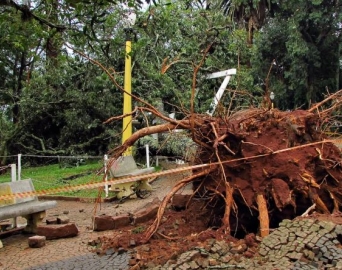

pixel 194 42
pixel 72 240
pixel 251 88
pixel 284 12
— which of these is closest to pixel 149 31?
pixel 194 42

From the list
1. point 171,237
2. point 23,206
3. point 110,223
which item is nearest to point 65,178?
point 23,206

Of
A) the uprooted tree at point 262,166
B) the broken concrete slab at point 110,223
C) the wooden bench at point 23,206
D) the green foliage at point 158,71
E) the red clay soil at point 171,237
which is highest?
the green foliage at point 158,71

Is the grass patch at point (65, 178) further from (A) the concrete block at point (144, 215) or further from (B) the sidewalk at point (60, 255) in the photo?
(B) the sidewalk at point (60, 255)

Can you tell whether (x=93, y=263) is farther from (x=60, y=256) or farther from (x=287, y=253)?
(x=287, y=253)

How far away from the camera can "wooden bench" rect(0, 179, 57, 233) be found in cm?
582

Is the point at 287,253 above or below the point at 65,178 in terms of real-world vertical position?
above

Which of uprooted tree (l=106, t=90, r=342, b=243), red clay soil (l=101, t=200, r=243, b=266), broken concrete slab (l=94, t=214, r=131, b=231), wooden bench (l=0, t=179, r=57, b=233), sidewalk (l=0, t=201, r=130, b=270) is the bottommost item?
sidewalk (l=0, t=201, r=130, b=270)

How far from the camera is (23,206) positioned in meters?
6.06

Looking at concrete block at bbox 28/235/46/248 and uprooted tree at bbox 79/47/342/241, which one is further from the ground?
uprooted tree at bbox 79/47/342/241

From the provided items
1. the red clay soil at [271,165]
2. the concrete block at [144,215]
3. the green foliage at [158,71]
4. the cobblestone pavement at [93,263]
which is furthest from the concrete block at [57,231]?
→ the green foliage at [158,71]

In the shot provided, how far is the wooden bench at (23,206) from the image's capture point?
19.1ft

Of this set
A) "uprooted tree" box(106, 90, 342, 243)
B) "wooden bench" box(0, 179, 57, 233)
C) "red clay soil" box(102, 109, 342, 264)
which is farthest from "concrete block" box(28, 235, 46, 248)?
"uprooted tree" box(106, 90, 342, 243)

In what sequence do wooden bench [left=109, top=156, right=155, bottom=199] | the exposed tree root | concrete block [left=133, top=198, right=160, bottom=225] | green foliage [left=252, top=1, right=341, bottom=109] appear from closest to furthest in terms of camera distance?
the exposed tree root
concrete block [left=133, top=198, right=160, bottom=225]
wooden bench [left=109, top=156, right=155, bottom=199]
green foliage [left=252, top=1, right=341, bottom=109]

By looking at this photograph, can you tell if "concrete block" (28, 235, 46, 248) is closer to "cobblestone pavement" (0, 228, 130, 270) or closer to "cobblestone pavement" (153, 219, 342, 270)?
"cobblestone pavement" (0, 228, 130, 270)
